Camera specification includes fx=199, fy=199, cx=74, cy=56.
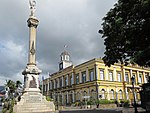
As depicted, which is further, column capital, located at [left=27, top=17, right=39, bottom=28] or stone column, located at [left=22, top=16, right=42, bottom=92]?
column capital, located at [left=27, top=17, right=39, bottom=28]

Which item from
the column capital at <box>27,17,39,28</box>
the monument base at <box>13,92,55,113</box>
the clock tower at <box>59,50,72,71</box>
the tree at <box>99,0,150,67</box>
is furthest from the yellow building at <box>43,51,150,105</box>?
the tree at <box>99,0,150,67</box>

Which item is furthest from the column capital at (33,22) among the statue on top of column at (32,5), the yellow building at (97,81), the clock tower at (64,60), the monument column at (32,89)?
the clock tower at (64,60)

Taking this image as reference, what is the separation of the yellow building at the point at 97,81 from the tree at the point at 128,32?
20.8 metres

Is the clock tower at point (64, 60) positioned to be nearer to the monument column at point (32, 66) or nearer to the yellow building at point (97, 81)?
the yellow building at point (97, 81)

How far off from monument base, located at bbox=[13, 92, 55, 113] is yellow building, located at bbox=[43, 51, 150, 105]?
59.7 feet

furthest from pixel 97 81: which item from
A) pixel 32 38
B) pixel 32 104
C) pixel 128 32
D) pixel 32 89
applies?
pixel 128 32

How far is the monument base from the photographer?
1728cm

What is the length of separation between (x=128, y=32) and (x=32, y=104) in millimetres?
10521

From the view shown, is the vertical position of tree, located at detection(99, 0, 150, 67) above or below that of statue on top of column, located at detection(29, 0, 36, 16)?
below

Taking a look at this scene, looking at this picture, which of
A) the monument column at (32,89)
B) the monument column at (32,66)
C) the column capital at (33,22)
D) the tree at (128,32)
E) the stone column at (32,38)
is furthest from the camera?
the column capital at (33,22)

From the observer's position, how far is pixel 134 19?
47.9ft

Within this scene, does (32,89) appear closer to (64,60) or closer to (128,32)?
(128,32)

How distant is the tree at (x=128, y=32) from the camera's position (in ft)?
44.1

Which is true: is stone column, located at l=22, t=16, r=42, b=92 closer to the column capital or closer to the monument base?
the column capital
